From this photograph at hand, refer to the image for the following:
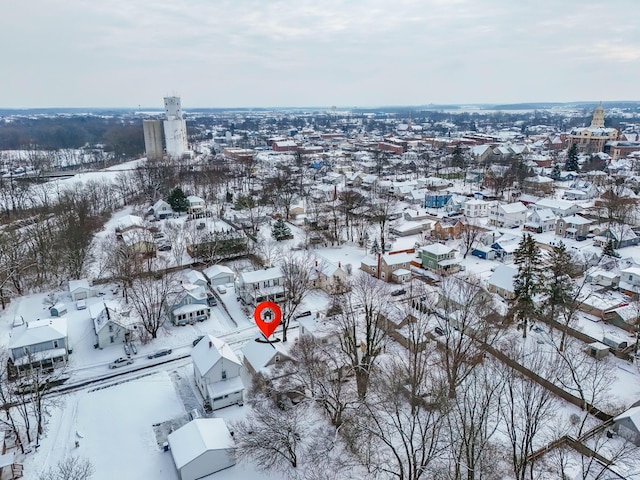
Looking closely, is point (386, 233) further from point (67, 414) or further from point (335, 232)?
point (67, 414)

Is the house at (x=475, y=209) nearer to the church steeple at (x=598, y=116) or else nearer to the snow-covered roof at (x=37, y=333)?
the snow-covered roof at (x=37, y=333)

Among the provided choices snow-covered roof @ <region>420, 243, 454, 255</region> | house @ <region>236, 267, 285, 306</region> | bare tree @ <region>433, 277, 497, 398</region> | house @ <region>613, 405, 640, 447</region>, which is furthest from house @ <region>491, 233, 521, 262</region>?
house @ <region>613, 405, 640, 447</region>

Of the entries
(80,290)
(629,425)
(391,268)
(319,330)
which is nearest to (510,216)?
(391,268)

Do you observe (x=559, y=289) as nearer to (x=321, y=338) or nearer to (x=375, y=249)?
(x=321, y=338)

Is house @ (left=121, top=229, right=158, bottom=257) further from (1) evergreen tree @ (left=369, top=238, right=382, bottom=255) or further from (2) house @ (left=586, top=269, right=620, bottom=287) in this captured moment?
(2) house @ (left=586, top=269, right=620, bottom=287)

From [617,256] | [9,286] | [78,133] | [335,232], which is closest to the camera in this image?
[9,286]

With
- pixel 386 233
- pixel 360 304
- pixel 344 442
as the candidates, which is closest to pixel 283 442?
pixel 344 442

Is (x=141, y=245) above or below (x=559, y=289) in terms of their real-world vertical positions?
below
